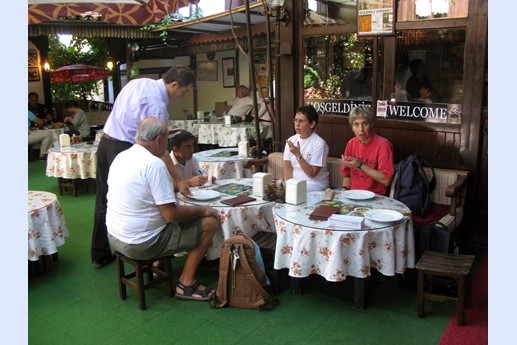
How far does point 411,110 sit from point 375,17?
3.28 feet

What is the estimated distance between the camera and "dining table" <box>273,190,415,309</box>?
9.89 ft

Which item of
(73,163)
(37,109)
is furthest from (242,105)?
(37,109)

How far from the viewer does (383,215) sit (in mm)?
3186

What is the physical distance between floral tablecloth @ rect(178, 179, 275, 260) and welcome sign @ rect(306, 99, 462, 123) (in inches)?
73.4

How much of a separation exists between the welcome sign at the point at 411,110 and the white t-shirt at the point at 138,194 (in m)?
2.59

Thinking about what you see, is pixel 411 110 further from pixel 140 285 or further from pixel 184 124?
pixel 184 124

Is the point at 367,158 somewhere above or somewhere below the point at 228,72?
below

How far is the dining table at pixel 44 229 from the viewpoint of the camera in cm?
384

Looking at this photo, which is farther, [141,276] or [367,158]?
[367,158]

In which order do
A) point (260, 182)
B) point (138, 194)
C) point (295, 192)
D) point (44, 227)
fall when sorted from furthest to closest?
point (44, 227)
point (260, 182)
point (295, 192)
point (138, 194)

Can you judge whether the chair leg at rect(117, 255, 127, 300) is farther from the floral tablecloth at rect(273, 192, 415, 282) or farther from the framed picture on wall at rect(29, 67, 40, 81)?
the framed picture on wall at rect(29, 67, 40, 81)

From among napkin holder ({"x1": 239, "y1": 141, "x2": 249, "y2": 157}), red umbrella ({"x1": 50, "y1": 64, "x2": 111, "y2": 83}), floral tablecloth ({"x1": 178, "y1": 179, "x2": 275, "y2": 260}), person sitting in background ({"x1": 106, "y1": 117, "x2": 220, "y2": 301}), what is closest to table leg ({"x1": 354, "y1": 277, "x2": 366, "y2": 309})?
floral tablecloth ({"x1": 178, "y1": 179, "x2": 275, "y2": 260})

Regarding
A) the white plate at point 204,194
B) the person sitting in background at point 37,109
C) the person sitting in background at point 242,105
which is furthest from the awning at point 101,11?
the person sitting in background at point 37,109

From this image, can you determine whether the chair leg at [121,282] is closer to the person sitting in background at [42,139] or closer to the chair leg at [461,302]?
the chair leg at [461,302]
